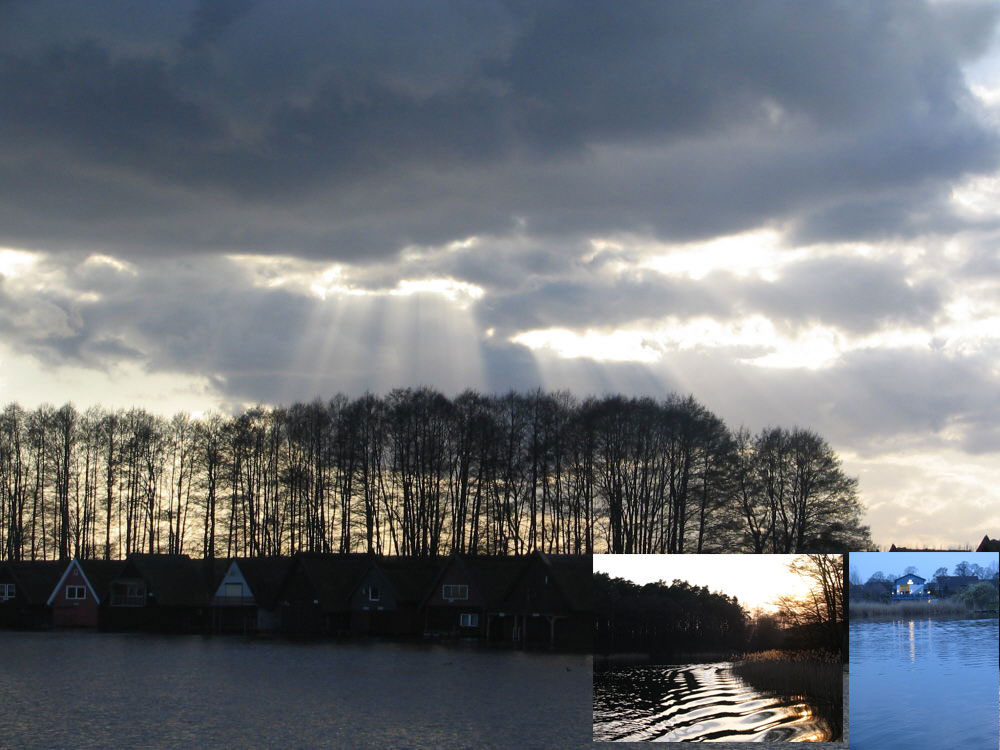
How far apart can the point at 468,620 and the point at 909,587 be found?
53059mm

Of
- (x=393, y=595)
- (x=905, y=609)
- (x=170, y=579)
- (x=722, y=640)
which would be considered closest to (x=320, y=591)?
(x=393, y=595)

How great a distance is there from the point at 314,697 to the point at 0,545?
2539 inches

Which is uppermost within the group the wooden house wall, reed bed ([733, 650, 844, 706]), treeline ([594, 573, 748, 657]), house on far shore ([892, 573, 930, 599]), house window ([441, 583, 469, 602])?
house on far shore ([892, 573, 930, 599])

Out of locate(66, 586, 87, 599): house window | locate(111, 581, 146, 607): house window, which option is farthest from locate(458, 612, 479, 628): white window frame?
locate(66, 586, 87, 599): house window

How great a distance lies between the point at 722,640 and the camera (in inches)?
803

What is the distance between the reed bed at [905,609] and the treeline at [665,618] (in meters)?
2.22

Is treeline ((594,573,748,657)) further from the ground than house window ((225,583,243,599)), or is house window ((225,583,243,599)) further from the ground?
treeline ((594,573,748,657))

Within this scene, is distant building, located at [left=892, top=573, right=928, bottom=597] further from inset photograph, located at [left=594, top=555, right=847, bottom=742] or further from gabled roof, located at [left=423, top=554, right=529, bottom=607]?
gabled roof, located at [left=423, top=554, right=529, bottom=607]

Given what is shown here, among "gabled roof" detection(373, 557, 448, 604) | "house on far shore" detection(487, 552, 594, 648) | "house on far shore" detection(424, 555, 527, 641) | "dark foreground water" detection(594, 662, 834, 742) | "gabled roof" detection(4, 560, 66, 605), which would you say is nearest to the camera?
"dark foreground water" detection(594, 662, 834, 742)

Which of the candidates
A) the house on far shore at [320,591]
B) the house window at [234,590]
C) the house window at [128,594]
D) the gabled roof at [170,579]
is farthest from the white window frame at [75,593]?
the house on far shore at [320,591]

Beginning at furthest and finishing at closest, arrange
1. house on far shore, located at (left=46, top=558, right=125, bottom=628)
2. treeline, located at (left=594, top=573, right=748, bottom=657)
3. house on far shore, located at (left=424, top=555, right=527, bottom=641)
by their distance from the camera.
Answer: house on far shore, located at (left=46, top=558, right=125, bottom=628), house on far shore, located at (left=424, top=555, right=527, bottom=641), treeline, located at (left=594, top=573, right=748, bottom=657)

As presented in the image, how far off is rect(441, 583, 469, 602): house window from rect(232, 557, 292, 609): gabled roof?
1193cm

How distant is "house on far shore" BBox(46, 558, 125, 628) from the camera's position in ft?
271

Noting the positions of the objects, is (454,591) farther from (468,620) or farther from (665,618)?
(665,618)
